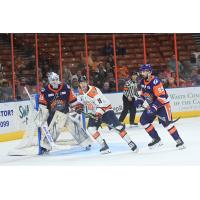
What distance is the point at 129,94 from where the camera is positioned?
10.5 metres

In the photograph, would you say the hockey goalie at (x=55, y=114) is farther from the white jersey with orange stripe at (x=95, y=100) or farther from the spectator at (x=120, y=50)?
the spectator at (x=120, y=50)

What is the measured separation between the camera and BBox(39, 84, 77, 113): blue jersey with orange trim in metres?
7.64

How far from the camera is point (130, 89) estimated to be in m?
10.4

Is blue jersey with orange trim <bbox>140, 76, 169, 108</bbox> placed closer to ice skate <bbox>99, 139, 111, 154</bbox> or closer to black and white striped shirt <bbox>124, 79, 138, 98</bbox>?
ice skate <bbox>99, 139, 111, 154</bbox>

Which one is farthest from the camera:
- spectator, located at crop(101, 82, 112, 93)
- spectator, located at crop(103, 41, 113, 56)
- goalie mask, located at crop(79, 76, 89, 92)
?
spectator, located at crop(103, 41, 113, 56)

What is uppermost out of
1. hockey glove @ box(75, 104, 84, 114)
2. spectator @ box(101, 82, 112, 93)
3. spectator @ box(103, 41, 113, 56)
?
spectator @ box(103, 41, 113, 56)

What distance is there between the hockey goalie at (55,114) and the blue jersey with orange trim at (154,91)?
82 cm

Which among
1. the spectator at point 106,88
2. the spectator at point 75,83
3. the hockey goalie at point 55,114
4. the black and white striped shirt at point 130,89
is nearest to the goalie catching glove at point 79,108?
the hockey goalie at point 55,114

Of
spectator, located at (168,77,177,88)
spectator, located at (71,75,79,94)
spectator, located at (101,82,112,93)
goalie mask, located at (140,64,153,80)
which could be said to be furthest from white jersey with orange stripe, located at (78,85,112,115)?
spectator, located at (168,77,177,88)

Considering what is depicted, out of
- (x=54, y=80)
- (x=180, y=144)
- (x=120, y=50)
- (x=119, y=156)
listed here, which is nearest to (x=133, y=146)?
(x=119, y=156)

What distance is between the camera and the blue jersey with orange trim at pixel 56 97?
7.64 m

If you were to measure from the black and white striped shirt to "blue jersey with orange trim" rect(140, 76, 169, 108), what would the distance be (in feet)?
8.98

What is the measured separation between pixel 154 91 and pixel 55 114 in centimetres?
128

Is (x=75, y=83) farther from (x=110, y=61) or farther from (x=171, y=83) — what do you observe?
(x=171, y=83)
